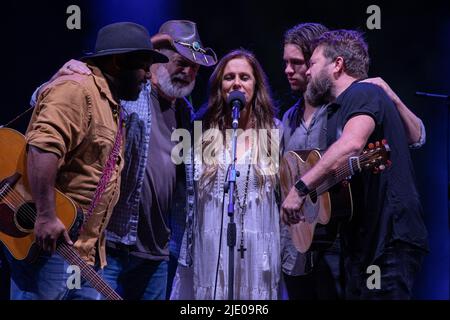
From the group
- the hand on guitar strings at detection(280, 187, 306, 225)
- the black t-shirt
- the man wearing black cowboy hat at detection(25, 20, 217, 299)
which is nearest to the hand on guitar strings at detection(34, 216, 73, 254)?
the man wearing black cowboy hat at detection(25, 20, 217, 299)

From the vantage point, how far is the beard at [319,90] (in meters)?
4.23

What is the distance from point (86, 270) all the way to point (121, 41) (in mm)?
1252

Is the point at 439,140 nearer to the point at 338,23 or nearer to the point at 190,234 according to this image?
the point at 338,23

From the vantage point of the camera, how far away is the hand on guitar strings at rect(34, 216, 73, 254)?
3238mm

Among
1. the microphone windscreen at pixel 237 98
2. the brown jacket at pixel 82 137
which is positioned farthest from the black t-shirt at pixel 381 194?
the brown jacket at pixel 82 137

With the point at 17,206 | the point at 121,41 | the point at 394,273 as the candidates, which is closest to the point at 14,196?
the point at 17,206

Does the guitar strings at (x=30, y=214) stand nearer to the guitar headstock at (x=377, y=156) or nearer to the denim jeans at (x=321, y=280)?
the denim jeans at (x=321, y=280)

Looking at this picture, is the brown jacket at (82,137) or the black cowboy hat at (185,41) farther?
the black cowboy hat at (185,41)

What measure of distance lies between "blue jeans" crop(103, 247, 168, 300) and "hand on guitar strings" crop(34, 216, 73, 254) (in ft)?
2.43

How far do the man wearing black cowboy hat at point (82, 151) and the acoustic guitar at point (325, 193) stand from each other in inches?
46.8
